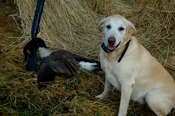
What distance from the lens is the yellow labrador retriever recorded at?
1.81m

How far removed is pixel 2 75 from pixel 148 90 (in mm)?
1976

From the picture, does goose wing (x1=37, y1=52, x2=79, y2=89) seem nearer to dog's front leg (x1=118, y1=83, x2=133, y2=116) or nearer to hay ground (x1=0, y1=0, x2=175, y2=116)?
hay ground (x1=0, y1=0, x2=175, y2=116)

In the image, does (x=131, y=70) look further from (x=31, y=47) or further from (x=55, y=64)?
(x=31, y=47)

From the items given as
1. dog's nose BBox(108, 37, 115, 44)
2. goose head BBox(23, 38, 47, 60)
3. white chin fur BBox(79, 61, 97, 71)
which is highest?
dog's nose BBox(108, 37, 115, 44)

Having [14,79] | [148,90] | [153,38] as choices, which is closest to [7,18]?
[14,79]

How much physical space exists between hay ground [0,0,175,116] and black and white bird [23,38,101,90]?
124 millimetres

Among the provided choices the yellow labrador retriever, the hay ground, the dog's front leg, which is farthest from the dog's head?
the hay ground

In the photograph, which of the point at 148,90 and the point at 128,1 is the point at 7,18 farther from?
the point at 148,90

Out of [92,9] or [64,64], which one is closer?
[64,64]

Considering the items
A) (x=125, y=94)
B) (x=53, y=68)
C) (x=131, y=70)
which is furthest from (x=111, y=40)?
(x=53, y=68)

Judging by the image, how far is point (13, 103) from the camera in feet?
6.80

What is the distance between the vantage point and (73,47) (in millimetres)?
3508

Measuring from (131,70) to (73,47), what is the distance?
1.82 metres

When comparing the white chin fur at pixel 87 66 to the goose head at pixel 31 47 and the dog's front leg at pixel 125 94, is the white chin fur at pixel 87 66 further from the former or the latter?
the dog's front leg at pixel 125 94
